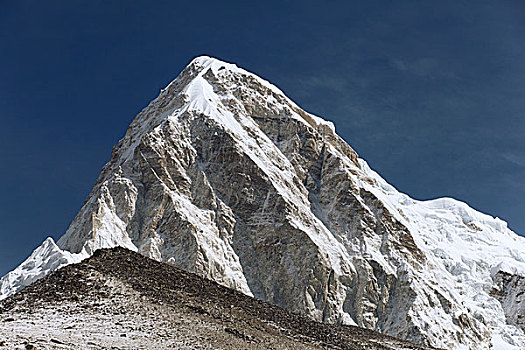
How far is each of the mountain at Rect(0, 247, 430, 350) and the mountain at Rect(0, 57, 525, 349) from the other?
3795 cm

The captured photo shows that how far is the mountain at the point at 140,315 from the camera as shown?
104 feet

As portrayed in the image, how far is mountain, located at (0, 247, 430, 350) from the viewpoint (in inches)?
1245

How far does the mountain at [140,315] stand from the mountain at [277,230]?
37951mm

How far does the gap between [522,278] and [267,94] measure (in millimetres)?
55969

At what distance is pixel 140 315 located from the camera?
116ft

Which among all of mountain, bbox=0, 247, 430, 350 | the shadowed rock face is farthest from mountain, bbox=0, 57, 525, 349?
mountain, bbox=0, 247, 430, 350

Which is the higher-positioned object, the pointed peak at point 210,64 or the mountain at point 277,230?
the pointed peak at point 210,64

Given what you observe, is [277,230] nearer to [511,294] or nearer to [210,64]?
[511,294]

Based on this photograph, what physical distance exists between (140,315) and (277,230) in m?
57.9

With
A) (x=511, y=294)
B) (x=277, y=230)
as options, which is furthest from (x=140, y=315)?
(x=511, y=294)

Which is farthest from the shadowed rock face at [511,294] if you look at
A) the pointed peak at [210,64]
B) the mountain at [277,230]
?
the pointed peak at [210,64]

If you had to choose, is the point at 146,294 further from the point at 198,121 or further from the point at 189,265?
the point at 198,121

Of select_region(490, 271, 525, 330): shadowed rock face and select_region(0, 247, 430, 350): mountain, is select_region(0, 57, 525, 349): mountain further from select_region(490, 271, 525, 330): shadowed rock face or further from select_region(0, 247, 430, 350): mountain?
select_region(0, 247, 430, 350): mountain

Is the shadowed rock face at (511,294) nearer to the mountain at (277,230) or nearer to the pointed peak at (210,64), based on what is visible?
the mountain at (277,230)
